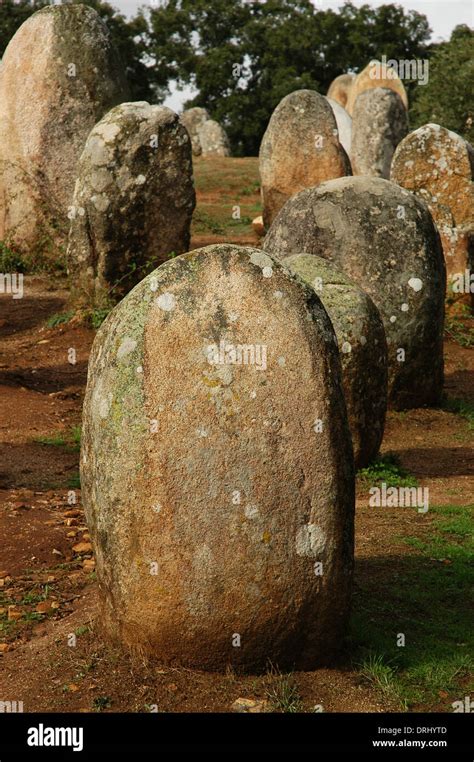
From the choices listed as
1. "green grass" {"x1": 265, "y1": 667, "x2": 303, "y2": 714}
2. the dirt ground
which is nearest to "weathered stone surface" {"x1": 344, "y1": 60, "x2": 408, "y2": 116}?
the dirt ground

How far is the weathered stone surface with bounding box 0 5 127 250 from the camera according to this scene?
1462cm

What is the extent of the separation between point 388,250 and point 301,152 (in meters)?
9.12

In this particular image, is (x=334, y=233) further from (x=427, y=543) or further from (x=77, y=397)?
(x=427, y=543)

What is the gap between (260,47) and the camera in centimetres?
4000

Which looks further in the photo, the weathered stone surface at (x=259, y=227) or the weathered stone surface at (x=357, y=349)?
the weathered stone surface at (x=259, y=227)

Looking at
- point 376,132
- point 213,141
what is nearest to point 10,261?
point 376,132

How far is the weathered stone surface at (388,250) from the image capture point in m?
9.84

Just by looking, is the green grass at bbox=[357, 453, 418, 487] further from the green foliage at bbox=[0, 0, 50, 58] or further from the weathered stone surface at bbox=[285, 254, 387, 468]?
the green foliage at bbox=[0, 0, 50, 58]

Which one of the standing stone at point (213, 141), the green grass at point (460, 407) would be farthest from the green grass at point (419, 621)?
the standing stone at point (213, 141)

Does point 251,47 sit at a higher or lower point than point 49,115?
higher

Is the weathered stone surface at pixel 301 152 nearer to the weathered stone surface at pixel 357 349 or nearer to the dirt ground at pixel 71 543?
the dirt ground at pixel 71 543

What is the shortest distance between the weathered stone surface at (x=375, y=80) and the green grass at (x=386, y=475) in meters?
23.0

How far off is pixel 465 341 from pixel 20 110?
262 inches

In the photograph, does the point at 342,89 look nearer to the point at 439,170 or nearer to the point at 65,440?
the point at 439,170
